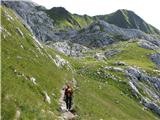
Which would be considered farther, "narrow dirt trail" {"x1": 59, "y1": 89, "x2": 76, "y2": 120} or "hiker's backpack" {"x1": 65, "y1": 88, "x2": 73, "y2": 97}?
"hiker's backpack" {"x1": 65, "y1": 88, "x2": 73, "y2": 97}

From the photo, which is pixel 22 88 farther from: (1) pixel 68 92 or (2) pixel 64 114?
(1) pixel 68 92

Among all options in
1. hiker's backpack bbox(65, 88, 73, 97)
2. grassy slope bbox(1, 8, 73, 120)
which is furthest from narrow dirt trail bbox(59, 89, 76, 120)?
hiker's backpack bbox(65, 88, 73, 97)

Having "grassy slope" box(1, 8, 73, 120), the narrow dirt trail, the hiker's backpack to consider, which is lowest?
the narrow dirt trail

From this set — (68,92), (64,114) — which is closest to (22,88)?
(64,114)

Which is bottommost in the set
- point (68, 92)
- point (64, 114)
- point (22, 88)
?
point (64, 114)

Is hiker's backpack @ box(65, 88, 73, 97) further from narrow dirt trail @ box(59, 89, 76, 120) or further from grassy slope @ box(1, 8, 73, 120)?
grassy slope @ box(1, 8, 73, 120)

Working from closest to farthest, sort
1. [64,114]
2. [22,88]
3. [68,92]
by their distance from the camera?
[22,88], [64,114], [68,92]

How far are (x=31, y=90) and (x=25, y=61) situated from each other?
12.5 meters

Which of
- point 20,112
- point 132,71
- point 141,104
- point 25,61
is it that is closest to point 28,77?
point 25,61

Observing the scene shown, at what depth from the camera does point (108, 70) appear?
147 meters

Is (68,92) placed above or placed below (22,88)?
below

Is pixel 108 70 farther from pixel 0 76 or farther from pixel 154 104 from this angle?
pixel 0 76

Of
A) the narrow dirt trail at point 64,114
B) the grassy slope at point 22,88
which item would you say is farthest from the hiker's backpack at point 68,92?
the grassy slope at point 22,88

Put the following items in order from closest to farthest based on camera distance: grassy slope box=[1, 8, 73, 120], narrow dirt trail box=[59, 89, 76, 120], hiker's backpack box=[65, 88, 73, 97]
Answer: grassy slope box=[1, 8, 73, 120]
narrow dirt trail box=[59, 89, 76, 120]
hiker's backpack box=[65, 88, 73, 97]
